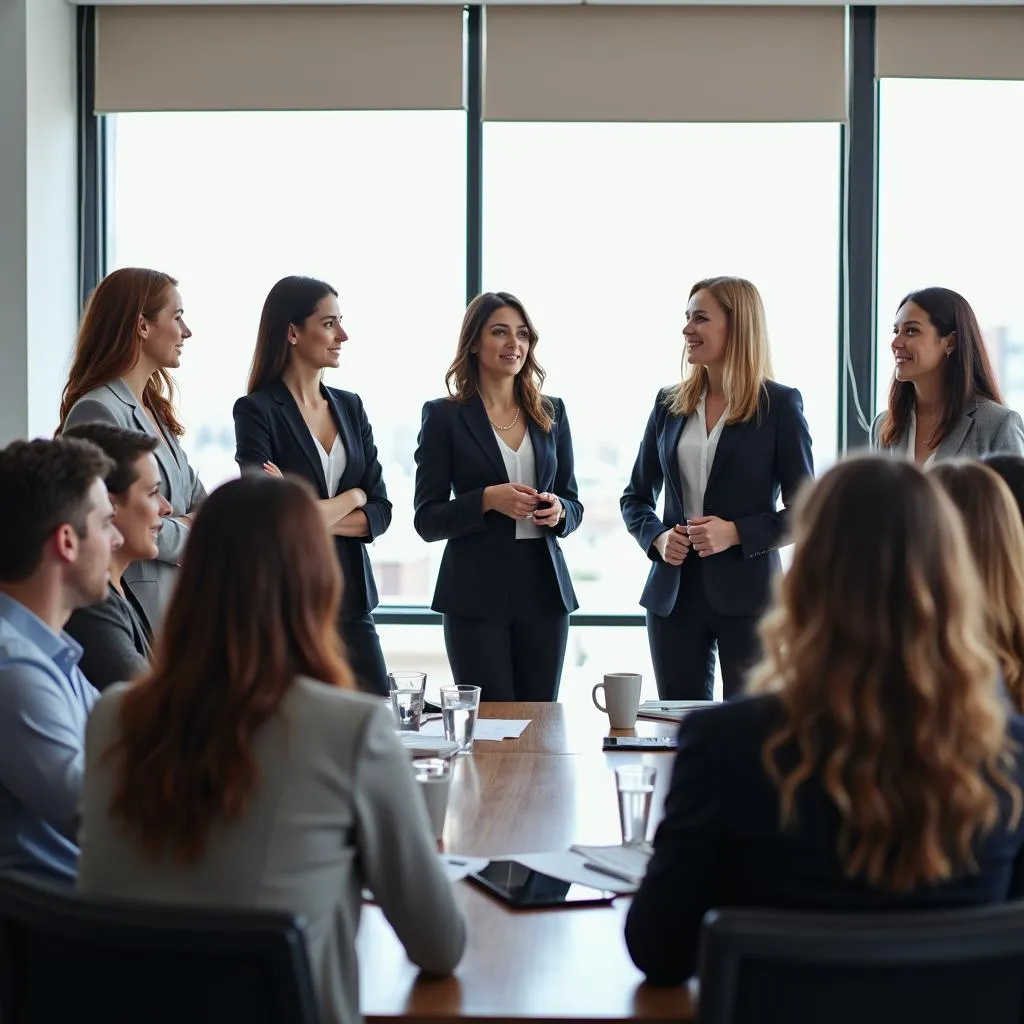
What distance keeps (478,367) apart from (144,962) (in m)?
2.82

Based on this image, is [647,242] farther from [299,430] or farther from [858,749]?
[858,749]

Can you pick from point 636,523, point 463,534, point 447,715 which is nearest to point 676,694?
point 636,523

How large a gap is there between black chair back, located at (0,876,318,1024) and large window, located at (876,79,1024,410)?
4.29 metres

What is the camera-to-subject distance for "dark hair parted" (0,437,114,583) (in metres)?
1.80

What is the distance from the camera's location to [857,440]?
497 centimetres

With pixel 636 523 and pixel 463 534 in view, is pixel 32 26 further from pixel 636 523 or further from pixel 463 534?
pixel 636 523

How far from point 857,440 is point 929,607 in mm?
3868

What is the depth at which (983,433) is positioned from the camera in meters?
3.50

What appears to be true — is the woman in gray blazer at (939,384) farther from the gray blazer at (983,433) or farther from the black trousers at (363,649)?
the black trousers at (363,649)

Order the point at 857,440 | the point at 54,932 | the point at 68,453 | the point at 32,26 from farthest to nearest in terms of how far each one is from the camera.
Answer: the point at 857,440 → the point at 32,26 → the point at 68,453 → the point at 54,932

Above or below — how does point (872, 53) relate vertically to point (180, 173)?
above

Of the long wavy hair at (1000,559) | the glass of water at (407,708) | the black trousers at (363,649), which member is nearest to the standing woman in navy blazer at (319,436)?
the black trousers at (363,649)

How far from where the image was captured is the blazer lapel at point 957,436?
11.6ft

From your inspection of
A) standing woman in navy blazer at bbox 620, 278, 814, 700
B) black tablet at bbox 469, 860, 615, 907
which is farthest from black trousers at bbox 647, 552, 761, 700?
black tablet at bbox 469, 860, 615, 907
